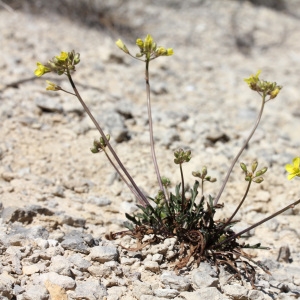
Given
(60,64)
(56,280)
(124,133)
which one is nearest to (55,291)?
(56,280)

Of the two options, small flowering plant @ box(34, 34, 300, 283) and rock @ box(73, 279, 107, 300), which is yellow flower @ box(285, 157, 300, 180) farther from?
rock @ box(73, 279, 107, 300)

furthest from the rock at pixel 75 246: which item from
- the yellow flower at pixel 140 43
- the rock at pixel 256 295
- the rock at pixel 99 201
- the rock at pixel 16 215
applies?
the yellow flower at pixel 140 43

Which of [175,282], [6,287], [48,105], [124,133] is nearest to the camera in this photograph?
[6,287]

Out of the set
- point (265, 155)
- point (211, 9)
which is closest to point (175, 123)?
point (265, 155)

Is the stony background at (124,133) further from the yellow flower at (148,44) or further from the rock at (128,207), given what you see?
the yellow flower at (148,44)

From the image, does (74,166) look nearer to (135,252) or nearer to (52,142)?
(52,142)

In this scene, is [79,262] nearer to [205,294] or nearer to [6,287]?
[6,287]
